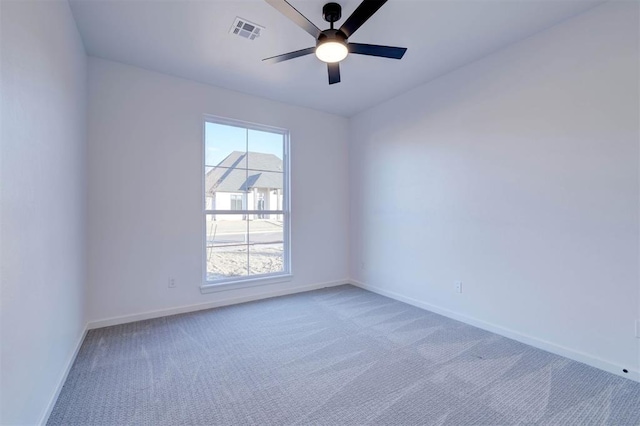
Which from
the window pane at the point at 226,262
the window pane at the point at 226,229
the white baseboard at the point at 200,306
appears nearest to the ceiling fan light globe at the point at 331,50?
the window pane at the point at 226,229

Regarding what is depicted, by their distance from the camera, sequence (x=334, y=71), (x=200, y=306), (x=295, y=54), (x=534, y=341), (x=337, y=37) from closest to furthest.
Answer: (x=337, y=37) → (x=295, y=54) → (x=334, y=71) → (x=534, y=341) → (x=200, y=306)

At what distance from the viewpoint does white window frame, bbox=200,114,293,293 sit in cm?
358

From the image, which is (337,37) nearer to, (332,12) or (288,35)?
(332,12)

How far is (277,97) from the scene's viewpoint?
398 cm

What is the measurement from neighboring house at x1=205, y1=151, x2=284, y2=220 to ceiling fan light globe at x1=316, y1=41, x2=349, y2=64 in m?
2.06

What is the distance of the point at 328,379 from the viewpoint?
82.0 inches

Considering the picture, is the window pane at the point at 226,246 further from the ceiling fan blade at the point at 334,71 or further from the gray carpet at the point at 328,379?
the ceiling fan blade at the point at 334,71

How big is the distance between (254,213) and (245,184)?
0.42 meters

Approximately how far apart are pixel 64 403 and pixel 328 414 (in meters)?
1.67

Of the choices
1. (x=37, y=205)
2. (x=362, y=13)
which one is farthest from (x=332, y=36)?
(x=37, y=205)

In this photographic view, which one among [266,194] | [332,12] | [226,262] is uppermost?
[332,12]

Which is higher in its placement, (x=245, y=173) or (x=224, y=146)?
(x=224, y=146)

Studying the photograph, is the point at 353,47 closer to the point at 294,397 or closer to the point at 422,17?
the point at 422,17

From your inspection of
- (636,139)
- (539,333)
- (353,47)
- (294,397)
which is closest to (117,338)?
(294,397)
